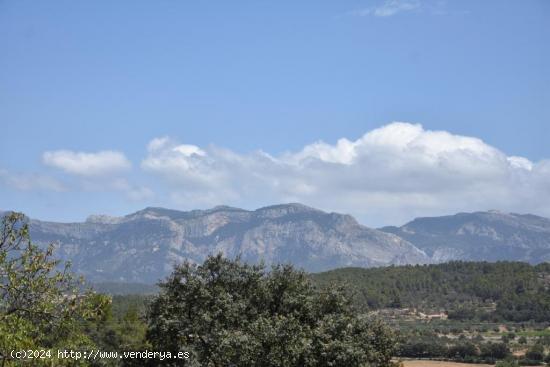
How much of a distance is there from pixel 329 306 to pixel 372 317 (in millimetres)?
3229

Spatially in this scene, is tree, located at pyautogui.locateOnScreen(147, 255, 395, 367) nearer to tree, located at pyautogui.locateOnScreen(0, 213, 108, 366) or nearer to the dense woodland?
the dense woodland

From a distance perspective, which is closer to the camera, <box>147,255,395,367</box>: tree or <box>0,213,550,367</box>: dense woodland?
<box>0,213,550,367</box>: dense woodland

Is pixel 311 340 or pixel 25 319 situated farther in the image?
pixel 311 340

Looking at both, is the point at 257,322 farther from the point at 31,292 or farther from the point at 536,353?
the point at 536,353

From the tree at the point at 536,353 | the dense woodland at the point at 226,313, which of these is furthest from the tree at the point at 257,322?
the tree at the point at 536,353

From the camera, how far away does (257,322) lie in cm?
3922

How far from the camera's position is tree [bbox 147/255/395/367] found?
1455 inches

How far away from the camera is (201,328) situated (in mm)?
44438

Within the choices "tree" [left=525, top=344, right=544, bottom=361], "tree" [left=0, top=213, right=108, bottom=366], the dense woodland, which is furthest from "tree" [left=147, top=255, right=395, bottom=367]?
"tree" [left=525, top=344, right=544, bottom=361]

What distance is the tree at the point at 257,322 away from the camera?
1455 inches

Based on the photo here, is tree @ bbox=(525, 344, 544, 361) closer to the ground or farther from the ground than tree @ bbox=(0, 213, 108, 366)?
closer to the ground

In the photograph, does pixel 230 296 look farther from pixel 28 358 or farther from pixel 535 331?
pixel 535 331

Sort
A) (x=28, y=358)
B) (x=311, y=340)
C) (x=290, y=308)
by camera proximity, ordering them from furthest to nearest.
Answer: (x=290, y=308), (x=311, y=340), (x=28, y=358)

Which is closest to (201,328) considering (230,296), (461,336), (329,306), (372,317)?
(230,296)
